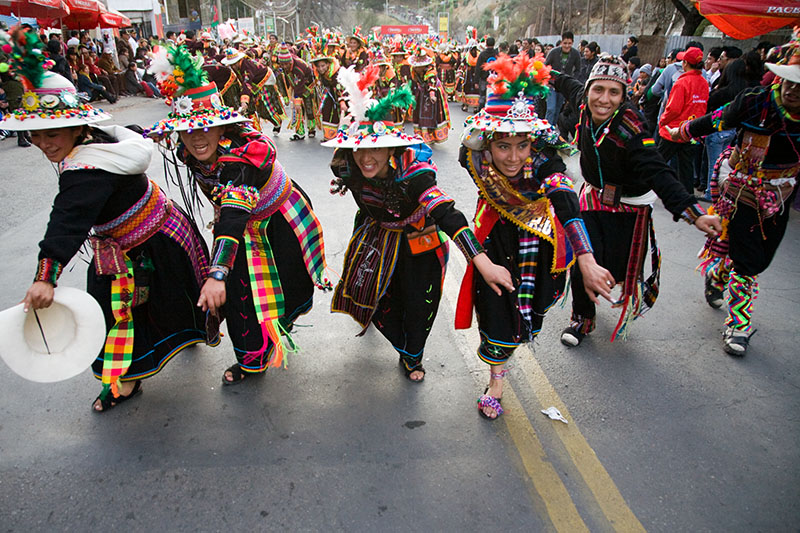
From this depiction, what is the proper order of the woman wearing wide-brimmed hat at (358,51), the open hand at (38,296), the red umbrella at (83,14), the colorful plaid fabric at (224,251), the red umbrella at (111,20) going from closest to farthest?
the open hand at (38,296) < the colorful plaid fabric at (224,251) < the woman wearing wide-brimmed hat at (358,51) < the red umbrella at (83,14) < the red umbrella at (111,20)

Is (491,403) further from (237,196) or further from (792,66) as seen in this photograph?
(792,66)

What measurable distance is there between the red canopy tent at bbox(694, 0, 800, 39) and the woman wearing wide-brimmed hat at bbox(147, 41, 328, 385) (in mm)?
10345

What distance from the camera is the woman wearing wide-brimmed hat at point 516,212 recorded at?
2547mm

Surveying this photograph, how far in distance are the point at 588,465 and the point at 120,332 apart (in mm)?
2554

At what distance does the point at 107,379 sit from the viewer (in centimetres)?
274

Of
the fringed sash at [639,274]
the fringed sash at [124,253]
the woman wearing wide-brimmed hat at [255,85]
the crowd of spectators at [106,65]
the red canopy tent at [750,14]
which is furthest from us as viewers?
the crowd of spectators at [106,65]

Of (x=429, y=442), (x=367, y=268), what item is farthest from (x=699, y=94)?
(x=429, y=442)

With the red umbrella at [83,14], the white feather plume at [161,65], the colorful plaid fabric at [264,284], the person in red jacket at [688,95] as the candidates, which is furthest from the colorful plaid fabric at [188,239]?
the red umbrella at [83,14]

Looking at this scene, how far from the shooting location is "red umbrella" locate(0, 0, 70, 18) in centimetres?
1350

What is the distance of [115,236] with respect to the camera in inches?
105

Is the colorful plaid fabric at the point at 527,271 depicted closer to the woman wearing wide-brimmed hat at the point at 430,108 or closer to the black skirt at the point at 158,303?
the black skirt at the point at 158,303

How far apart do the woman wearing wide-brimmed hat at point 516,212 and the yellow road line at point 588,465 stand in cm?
37

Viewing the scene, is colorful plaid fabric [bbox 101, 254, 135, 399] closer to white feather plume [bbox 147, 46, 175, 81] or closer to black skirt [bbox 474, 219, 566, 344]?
white feather plume [bbox 147, 46, 175, 81]

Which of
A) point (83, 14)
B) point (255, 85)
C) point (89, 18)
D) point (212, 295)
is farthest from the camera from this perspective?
point (89, 18)
